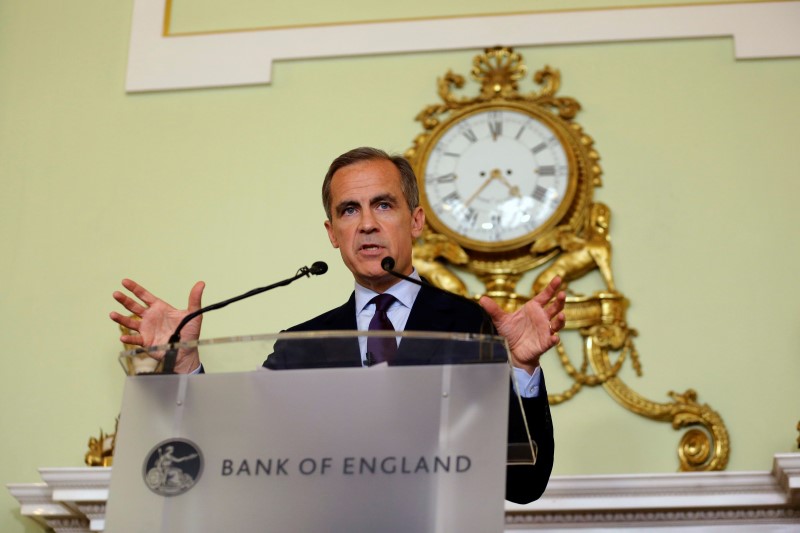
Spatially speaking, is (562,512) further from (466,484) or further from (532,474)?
(466,484)

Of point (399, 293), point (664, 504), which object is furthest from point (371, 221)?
point (664, 504)

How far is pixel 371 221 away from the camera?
8.17 ft

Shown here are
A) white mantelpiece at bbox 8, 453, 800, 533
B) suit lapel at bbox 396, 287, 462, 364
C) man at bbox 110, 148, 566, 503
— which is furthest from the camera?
white mantelpiece at bbox 8, 453, 800, 533

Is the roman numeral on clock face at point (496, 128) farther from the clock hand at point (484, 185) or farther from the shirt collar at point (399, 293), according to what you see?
the shirt collar at point (399, 293)

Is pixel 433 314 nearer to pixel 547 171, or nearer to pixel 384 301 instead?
pixel 384 301

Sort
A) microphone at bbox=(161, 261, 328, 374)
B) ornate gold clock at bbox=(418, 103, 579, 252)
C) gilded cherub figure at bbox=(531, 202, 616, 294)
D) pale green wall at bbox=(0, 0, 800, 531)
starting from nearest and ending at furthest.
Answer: microphone at bbox=(161, 261, 328, 374) < pale green wall at bbox=(0, 0, 800, 531) < gilded cherub figure at bbox=(531, 202, 616, 294) < ornate gold clock at bbox=(418, 103, 579, 252)

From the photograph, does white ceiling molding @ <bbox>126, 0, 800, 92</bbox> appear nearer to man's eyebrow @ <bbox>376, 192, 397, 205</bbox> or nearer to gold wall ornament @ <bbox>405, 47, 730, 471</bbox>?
gold wall ornament @ <bbox>405, 47, 730, 471</bbox>

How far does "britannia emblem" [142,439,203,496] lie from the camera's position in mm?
1720

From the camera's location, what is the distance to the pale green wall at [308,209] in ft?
13.3

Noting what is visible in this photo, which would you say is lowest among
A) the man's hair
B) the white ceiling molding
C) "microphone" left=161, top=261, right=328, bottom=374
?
"microphone" left=161, top=261, right=328, bottom=374

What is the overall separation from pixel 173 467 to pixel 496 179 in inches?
110

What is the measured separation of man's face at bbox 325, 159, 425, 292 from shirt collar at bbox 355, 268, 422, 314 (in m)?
0.01

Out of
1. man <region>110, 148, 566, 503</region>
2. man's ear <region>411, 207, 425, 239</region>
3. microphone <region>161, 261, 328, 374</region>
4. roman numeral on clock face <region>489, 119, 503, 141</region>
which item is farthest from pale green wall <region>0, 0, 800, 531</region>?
microphone <region>161, 261, 328, 374</region>

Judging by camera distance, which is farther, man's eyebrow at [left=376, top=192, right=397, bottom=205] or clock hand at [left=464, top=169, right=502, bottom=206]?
clock hand at [left=464, top=169, right=502, bottom=206]
